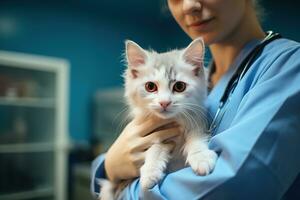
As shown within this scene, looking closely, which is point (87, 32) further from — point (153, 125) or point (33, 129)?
point (153, 125)

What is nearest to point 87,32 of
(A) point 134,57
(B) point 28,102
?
(B) point 28,102

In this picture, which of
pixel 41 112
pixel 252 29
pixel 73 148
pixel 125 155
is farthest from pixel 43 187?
pixel 252 29

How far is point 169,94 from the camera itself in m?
0.92

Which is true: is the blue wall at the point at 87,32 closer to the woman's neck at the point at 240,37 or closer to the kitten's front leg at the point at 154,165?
the woman's neck at the point at 240,37

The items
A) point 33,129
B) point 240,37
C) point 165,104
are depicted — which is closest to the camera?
Answer: point 165,104

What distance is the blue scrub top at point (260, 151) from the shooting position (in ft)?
2.09

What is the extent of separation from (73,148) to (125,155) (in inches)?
99.7

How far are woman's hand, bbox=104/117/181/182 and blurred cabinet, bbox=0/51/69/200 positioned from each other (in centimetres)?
220

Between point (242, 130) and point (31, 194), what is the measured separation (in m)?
2.78

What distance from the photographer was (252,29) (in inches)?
39.4

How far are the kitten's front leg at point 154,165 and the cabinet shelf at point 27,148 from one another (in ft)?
7.72

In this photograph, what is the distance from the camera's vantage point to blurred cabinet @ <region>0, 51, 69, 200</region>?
9.63 ft

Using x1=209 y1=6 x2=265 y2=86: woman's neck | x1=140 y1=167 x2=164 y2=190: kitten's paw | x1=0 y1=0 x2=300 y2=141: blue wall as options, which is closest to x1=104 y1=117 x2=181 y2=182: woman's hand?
x1=140 y1=167 x2=164 y2=190: kitten's paw

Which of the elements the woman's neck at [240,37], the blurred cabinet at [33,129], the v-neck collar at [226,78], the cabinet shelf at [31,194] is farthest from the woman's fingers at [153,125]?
the cabinet shelf at [31,194]
